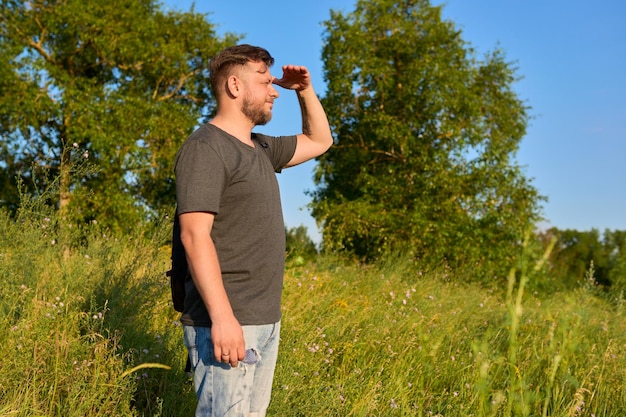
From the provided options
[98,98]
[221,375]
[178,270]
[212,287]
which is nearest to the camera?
[212,287]

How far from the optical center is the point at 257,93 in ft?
8.09

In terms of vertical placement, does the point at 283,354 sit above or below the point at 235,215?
below

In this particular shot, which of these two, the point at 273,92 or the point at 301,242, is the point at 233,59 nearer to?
the point at 273,92

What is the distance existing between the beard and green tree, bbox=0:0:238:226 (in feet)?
42.7

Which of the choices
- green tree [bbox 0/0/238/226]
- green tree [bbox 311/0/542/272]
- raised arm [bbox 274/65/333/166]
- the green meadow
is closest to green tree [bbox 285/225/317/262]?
green tree [bbox 311/0/542/272]

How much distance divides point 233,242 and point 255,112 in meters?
0.56

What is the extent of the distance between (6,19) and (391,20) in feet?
33.7

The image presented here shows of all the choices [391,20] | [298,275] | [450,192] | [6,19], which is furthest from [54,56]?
[298,275]

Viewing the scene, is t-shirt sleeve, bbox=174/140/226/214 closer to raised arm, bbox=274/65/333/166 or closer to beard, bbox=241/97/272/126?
beard, bbox=241/97/272/126

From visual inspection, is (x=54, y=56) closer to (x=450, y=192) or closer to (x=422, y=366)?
(x=450, y=192)

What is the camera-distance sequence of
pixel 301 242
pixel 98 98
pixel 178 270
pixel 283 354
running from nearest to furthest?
pixel 178 270, pixel 283 354, pixel 301 242, pixel 98 98

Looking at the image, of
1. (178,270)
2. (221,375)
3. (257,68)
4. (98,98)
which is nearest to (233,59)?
(257,68)

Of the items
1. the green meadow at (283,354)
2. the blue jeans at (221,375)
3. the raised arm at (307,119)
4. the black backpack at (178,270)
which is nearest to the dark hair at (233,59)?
the raised arm at (307,119)

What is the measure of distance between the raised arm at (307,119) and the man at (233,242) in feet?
1.52
